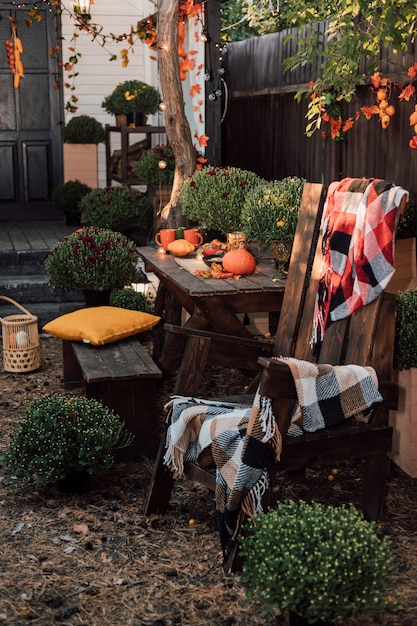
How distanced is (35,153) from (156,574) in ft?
25.8

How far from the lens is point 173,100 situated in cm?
711

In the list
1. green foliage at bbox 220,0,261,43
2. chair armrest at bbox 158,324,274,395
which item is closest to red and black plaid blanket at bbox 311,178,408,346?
chair armrest at bbox 158,324,274,395

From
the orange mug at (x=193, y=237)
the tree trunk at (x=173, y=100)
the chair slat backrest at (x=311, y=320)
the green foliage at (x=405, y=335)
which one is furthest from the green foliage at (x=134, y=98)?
the green foliage at (x=405, y=335)

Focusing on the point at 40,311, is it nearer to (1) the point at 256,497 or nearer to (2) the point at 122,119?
(2) the point at 122,119

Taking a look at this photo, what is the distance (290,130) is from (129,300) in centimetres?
230

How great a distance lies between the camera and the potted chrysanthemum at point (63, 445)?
3.89 metres

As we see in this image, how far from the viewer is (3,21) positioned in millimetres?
9961

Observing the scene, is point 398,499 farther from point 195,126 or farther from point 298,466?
point 195,126

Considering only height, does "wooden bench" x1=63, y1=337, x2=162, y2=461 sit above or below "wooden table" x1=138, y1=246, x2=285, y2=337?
below

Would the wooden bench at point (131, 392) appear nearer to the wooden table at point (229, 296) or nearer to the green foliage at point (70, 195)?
the wooden table at point (229, 296)

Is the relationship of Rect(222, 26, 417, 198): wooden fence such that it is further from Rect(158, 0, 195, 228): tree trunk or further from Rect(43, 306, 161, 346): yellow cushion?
Rect(43, 306, 161, 346): yellow cushion

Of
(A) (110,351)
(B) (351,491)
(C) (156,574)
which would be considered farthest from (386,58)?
(C) (156,574)

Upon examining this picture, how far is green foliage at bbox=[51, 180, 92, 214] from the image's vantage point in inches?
381

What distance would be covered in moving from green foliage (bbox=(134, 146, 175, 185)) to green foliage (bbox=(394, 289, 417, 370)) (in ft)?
16.2
